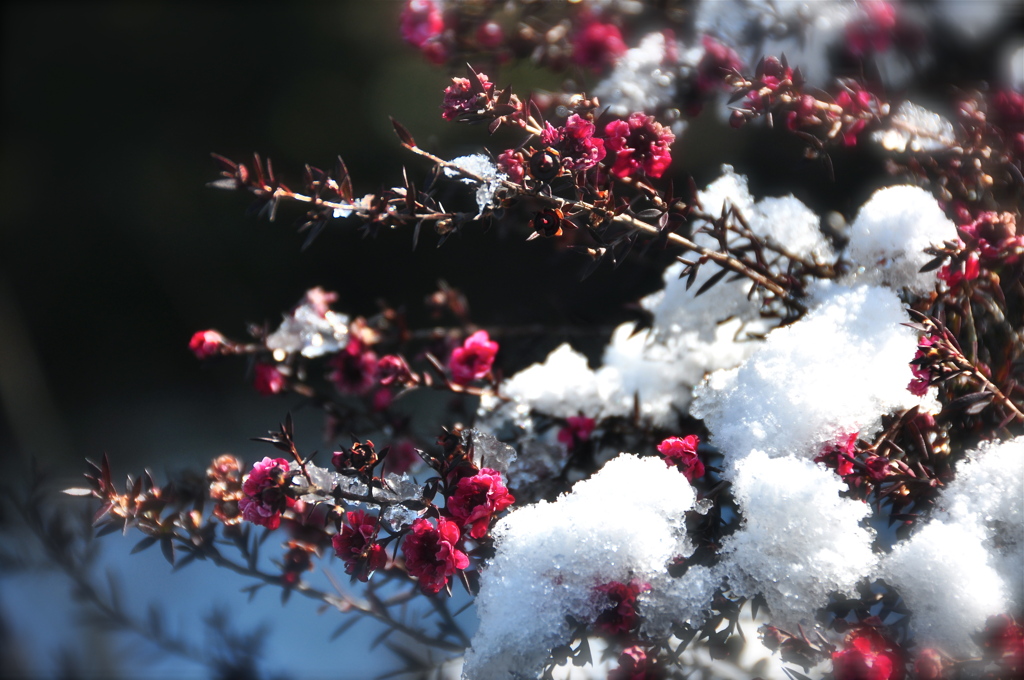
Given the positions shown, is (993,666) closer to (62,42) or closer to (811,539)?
(811,539)

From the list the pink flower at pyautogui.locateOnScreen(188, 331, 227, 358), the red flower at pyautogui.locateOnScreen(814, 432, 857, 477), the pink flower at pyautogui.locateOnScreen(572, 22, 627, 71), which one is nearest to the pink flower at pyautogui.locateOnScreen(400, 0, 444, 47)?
the pink flower at pyautogui.locateOnScreen(572, 22, 627, 71)

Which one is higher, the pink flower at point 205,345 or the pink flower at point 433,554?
the pink flower at point 205,345

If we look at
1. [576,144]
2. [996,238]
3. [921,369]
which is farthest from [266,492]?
[996,238]

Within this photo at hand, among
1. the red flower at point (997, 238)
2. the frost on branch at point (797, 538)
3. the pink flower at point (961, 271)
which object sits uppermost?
the red flower at point (997, 238)

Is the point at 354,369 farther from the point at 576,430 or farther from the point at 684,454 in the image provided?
the point at 684,454

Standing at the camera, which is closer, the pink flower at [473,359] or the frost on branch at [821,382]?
the frost on branch at [821,382]

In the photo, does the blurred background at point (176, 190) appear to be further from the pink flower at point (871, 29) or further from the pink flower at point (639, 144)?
the pink flower at point (639, 144)

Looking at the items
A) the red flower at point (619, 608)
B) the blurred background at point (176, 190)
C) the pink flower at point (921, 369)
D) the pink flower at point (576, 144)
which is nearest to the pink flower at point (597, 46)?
the pink flower at point (576, 144)

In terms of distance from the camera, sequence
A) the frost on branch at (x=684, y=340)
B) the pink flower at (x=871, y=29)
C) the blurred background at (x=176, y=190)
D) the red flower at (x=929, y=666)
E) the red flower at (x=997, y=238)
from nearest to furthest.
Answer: the red flower at (x=929, y=666)
the red flower at (x=997, y=238)
the frost on branch at (x=684, y=340)
the pink flower at (x=871, y=29)
the blurred background at (x=176, y=190)

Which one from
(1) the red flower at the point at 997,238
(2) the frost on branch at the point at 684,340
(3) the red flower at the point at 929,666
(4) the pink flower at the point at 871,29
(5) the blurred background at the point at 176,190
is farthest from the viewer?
(5) the blurred background at the point at 176,190
